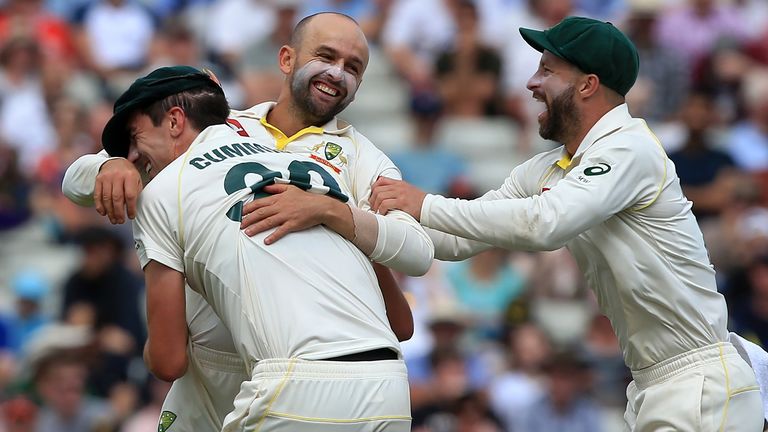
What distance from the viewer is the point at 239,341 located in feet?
16.2

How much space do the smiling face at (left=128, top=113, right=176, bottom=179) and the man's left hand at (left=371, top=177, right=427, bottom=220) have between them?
817 millimetres

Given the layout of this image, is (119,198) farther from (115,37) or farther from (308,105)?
(115,37)

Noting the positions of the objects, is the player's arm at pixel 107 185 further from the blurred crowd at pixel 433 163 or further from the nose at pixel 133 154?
the blurred crowd at pixel 433 163

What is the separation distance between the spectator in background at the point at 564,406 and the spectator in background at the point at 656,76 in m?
3.42

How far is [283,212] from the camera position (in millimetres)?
4953

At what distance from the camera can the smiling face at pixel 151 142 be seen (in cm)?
530

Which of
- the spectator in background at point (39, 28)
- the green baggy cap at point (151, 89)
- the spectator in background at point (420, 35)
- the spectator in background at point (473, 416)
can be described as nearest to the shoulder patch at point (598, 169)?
the green baggy cap at point (151, 89)

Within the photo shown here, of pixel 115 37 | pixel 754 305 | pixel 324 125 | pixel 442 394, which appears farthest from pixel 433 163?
pixel 324 125

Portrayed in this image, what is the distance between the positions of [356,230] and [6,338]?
6590mm

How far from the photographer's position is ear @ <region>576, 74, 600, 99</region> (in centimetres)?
580

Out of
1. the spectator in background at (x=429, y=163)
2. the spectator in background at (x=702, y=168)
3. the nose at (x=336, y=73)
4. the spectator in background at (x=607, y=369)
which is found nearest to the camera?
the nose at (x=336, y=73)

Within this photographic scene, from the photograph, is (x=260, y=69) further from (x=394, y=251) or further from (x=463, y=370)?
(x=394, y=251)

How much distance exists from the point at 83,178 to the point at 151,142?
1.16 ft

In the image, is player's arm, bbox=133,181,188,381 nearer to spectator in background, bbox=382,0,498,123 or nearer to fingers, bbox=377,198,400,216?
fingers, bbox=377,198,400,216
